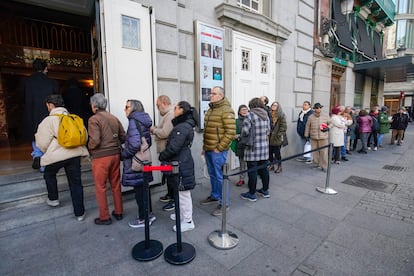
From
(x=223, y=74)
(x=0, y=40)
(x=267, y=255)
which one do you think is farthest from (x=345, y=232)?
(x=0, y=40)

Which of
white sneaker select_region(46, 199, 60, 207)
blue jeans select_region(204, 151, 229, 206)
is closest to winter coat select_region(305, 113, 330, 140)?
blue jeans select_region(204, 151, 229, 206)

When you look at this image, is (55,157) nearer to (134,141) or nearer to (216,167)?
(134,141)

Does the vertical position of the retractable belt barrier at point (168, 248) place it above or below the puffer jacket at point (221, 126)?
below

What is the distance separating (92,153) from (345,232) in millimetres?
3613

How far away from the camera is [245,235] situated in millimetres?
2986

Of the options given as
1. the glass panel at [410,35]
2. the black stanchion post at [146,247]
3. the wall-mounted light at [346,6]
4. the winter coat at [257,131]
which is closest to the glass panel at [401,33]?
the glass panel at [410,35]

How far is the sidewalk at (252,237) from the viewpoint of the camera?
2373 mm

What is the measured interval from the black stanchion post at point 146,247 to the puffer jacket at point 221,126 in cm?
134

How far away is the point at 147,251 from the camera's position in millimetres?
2576

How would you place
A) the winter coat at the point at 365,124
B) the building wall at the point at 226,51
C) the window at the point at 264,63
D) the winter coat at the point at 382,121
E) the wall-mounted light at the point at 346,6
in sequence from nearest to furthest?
the building wall at the point at 226,51
the window at the point at 264,63
the winter coat at the point at 365,124
the winter coat at the point at 382,121
the wall-mounted light at the point at 346,6

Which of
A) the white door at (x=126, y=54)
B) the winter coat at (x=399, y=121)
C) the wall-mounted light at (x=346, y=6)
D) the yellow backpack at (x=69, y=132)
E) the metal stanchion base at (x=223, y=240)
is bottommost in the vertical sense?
the metal stanchion base at (x=223, y=240)

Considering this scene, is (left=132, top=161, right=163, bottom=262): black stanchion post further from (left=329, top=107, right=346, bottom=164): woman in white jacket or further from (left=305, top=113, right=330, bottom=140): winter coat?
(left=329, top=107, right=346, bottom=164): woman in white jacket

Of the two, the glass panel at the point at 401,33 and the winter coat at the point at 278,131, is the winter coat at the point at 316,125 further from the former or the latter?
the glass panel at the point at 401,33

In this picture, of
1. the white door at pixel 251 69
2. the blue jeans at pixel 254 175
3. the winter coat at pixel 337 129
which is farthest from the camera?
the winter coat at pixel 337 129
